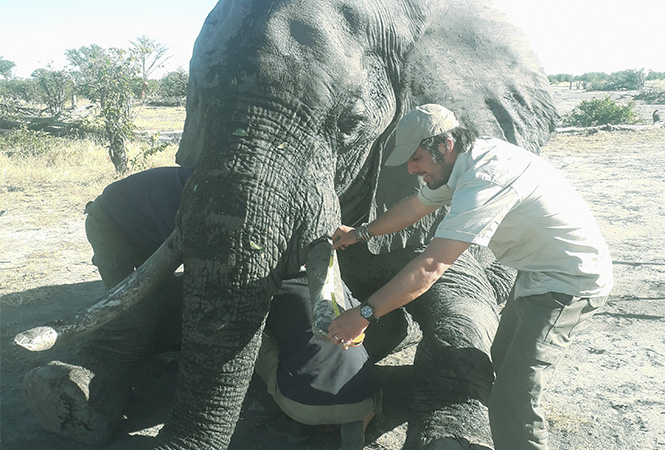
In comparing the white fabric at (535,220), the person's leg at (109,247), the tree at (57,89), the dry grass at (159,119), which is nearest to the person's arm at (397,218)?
the white fabric at (535,220)

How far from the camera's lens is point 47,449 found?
3.09 m

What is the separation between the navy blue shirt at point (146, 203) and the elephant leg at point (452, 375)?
5.44 feet

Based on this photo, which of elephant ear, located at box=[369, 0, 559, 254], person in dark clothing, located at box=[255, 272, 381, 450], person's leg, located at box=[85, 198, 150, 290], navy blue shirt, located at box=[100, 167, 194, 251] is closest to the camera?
person in dark clothing, located at box=[255, 272, 381, 450]

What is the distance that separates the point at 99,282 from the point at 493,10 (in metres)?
3.84

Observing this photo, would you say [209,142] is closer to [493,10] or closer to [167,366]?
[167,366]

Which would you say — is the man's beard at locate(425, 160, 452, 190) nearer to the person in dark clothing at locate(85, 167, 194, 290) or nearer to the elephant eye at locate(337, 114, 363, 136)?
the elephant eye at locate(337, 114, 363, 136)

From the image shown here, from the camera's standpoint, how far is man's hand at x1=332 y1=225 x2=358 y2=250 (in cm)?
293

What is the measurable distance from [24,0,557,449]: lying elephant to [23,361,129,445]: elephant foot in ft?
1.72

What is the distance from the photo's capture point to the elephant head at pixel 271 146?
256cm

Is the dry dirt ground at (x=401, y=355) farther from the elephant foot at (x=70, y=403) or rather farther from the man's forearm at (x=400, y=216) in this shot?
the man's forearm at (x=400, y=216)

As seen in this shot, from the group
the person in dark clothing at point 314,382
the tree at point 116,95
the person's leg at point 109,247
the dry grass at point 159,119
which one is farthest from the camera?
the dry grass at point 159,119

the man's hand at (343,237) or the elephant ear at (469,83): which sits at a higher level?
the elephant ear at (469,83)

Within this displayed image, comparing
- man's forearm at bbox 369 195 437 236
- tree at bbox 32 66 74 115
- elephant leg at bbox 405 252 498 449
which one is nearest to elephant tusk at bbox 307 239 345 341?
man's forearm at bbox 369 195 437 236

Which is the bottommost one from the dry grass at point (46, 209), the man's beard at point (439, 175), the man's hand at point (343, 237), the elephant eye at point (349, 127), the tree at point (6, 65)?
the dry grass at point (46, 209)
